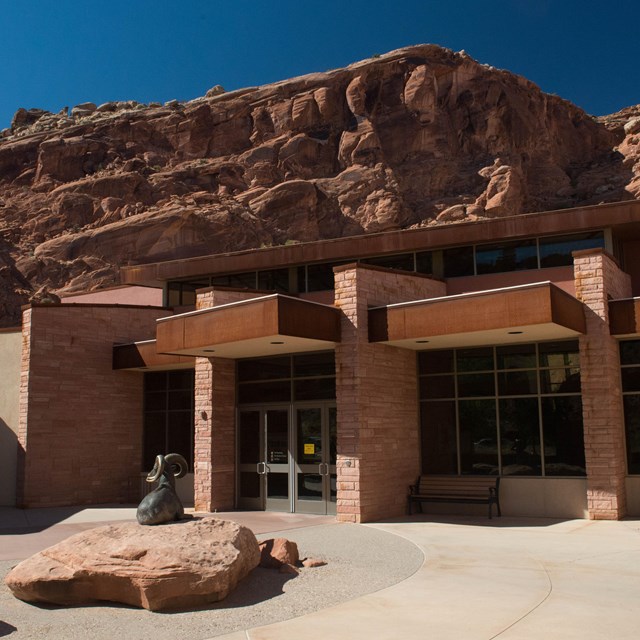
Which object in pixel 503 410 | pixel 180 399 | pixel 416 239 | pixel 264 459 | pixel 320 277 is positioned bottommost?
pixel 264 459

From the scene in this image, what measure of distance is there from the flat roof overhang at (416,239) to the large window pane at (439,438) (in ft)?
14.5

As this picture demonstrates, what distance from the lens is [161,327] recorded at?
1573cm

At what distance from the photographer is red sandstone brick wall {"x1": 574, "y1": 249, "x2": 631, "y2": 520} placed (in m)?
14.0

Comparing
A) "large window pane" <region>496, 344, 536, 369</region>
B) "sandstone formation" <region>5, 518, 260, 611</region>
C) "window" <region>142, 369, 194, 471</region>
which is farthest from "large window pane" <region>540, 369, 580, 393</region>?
"window" <region>142, 369, 194, 471</region>

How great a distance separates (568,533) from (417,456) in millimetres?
4323

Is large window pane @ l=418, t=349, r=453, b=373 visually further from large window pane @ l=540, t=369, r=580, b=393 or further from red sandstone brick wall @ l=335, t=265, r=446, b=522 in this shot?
large window pane @ l=540, t=369, r=580, b=393

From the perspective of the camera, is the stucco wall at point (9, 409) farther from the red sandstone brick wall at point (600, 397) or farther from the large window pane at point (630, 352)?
the large window pane at point (630, 352)

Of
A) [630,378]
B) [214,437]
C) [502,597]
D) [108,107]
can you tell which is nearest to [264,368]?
[214,437]

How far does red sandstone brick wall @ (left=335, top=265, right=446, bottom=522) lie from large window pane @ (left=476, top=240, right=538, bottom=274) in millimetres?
3154

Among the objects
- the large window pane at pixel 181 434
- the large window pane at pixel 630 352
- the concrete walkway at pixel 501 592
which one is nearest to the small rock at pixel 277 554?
the concrete walkway at pixel 501 592

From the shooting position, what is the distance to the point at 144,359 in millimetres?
19078

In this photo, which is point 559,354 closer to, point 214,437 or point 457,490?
point 457,490

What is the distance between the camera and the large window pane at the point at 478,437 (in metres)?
15.8

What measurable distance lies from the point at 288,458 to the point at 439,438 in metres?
3.42
